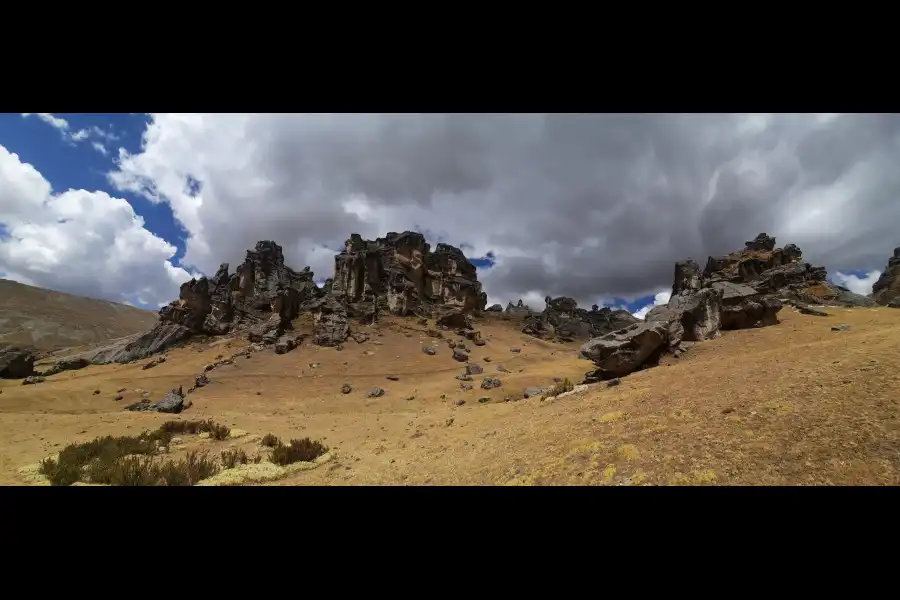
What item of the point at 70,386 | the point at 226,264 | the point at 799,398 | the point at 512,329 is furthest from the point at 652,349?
the point at 226,264

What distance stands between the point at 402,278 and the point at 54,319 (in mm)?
133757

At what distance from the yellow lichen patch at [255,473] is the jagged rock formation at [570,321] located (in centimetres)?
5663

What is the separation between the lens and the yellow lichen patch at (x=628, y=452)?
616cm

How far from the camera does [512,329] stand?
64562 mm

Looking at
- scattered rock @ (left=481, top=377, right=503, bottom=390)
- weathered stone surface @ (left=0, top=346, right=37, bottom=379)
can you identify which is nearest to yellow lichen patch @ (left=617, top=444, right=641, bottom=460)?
scattered rock @ (left=481, top=377, right=503, bottom=390)

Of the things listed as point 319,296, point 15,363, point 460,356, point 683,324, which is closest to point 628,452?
point 683,324

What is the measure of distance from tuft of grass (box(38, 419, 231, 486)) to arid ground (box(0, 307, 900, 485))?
29.8 inches

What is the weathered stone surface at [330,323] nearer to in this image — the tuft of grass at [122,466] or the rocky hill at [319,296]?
the rocky hill at [319,296]

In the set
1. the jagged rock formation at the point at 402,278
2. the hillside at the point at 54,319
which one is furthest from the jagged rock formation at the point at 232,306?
the hillside at the point at 54,319

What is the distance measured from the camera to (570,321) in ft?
256

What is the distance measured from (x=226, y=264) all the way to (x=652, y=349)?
60422 mm

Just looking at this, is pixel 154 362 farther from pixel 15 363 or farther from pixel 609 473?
pixel 609 473
